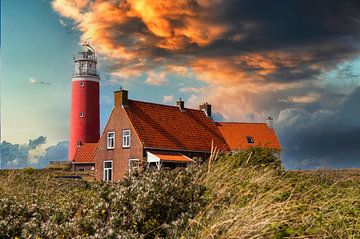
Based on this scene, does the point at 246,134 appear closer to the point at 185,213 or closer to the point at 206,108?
the point at 206,108

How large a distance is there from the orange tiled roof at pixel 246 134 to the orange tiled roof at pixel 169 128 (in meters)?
2.05

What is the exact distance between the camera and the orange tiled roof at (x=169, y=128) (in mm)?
33656

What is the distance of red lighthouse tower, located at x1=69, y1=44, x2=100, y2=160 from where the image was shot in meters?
48.8

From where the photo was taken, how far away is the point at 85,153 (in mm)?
46969

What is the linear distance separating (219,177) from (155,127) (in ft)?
85.0

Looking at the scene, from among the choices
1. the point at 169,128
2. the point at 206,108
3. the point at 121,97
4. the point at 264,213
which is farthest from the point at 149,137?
the point at 264,213

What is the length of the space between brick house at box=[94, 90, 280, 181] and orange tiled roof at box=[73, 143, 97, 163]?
1015 centimetres

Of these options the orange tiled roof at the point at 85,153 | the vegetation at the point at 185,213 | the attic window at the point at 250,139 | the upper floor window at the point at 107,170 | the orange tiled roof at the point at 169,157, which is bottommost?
the vegetation at the point at 185,213

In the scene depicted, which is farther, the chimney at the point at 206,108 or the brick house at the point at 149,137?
the chimney at the point at 206,108

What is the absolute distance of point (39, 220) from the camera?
7.36 m

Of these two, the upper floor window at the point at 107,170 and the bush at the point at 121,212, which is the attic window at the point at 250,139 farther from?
the bush at the point at 121,212

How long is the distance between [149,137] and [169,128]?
2207 mm

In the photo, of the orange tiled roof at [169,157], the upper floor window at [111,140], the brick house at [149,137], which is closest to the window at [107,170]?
the brick house at [149,137]

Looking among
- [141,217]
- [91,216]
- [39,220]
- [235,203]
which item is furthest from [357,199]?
[39,220]
